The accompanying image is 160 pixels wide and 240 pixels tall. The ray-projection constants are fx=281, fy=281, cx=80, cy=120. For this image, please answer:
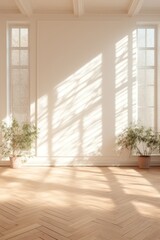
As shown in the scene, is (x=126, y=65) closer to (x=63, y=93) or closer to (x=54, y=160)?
(x=63, y=93)

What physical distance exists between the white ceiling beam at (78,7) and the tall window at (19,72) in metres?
1.24

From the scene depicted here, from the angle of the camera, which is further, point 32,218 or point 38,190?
point 38,190

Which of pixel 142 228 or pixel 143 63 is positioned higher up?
pixel 143 63

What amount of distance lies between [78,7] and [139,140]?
3.11 meters

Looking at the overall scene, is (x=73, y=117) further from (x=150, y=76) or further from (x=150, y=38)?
(x=150, y=38)

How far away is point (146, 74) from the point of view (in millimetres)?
6539

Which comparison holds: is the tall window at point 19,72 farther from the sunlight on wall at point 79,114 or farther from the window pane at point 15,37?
the sunlight on wall at point 79,114

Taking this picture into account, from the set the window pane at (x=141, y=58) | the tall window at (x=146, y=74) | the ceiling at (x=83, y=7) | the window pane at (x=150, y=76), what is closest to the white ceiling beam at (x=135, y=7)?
the ceiling at (x=83, y=7)

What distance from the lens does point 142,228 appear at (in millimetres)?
2725

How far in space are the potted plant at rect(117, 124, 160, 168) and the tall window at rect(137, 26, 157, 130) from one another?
0.34 meters

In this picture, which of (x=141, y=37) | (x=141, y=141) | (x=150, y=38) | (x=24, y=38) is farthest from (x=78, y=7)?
(x=141, y=141)

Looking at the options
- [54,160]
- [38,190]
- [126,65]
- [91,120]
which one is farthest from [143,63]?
[38,190]

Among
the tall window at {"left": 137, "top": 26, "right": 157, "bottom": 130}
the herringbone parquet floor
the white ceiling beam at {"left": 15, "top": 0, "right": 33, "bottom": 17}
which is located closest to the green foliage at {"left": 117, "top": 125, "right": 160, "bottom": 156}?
the tall window at {"left": 137, "top": 26, "right": 157, "bottom": 130}

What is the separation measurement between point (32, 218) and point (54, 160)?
3394 millimetres
